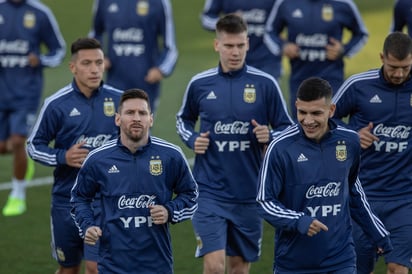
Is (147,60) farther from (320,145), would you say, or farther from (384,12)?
(384,12)

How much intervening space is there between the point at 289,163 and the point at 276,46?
18.5 feet

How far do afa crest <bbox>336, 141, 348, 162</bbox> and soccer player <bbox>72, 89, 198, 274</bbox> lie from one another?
1.17 meters

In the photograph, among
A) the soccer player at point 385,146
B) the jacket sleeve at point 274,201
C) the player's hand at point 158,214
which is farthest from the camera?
the soccer player at point 385,146

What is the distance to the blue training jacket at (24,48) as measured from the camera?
46.3 feet

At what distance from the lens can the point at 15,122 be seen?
1409 cm

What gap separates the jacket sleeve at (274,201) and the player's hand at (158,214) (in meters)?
0.67

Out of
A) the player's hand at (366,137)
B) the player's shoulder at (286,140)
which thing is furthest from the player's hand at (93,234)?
the player's hand at (366,137)

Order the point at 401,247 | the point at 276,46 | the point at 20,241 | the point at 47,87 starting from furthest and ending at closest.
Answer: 1. the point at 47,87
2. the point at 276,46
3. the point at 20,241
4. the point at 401,247

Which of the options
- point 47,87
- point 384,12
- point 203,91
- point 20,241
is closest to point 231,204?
point 203,91

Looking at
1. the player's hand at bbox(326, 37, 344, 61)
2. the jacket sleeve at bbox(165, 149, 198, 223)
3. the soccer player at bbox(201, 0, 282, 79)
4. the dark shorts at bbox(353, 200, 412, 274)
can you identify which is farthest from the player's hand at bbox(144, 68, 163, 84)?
the jacket sleeve at bbox(165, 149, 198, 223)

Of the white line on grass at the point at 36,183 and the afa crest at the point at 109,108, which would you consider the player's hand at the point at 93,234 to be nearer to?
the afa crest at the point at 109,108

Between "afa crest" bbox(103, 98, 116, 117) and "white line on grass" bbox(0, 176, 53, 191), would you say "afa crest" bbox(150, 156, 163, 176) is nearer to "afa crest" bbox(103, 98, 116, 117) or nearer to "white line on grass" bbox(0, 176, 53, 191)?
"afa crest" bbox(103, 98, 116, 117)

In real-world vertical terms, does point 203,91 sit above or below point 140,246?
above

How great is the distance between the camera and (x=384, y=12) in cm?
2722
